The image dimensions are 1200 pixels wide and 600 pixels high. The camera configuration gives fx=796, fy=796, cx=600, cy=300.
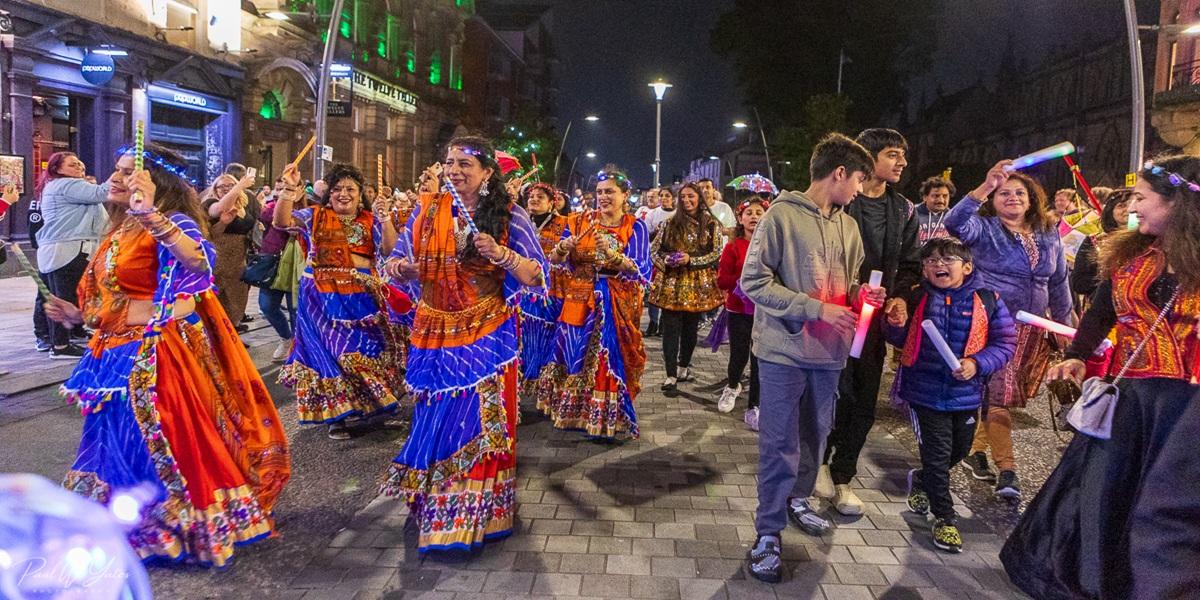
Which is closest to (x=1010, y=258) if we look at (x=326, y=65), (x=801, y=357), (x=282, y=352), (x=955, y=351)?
(x=955, y=351)

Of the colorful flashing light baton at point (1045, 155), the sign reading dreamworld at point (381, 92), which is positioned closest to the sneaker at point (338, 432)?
the colorful flashing light baton at point (1045, 155)

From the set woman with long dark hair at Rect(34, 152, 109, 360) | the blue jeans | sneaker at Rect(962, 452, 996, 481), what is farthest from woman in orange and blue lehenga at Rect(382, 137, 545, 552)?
woman with long dark hair at Rect(34, 152, 109, 360)

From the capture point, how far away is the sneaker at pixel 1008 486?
15.6 ft

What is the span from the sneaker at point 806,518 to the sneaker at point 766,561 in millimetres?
473

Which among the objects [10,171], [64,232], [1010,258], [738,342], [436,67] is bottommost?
[738,342]

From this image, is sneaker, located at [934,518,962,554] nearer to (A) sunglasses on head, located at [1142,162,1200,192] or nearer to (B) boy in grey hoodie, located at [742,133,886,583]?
(B) boy in grey hoodie, located at [742,133,886,583]

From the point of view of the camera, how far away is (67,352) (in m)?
8.27

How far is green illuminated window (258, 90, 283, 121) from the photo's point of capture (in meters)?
24.2

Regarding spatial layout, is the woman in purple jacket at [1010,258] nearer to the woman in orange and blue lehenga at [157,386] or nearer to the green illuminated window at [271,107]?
the woman in orange and blue lehenga at [157,386]

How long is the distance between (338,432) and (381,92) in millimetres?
29502

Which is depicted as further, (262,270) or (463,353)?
(262,270)

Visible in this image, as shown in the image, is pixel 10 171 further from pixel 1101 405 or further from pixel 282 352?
pixel 1101 405

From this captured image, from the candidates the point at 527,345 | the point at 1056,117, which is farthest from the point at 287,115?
the point at 1056,117

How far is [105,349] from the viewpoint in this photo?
3.57 metres
